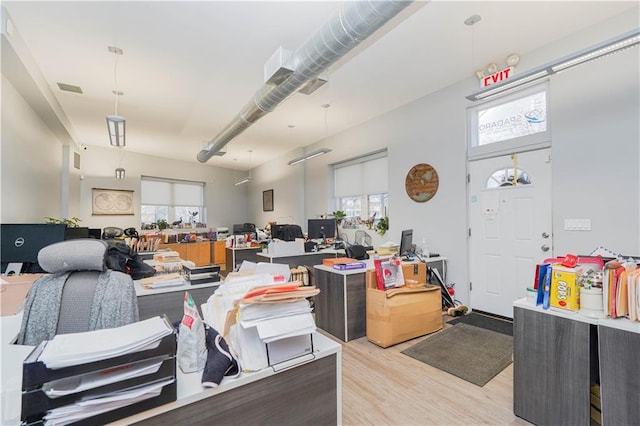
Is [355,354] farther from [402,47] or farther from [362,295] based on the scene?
[402,47]

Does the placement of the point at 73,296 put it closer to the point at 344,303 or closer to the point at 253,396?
the point at 253,396

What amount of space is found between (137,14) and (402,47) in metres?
2.88

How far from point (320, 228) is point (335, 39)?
3855mm

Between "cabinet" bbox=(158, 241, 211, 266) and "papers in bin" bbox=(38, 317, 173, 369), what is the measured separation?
7700mm

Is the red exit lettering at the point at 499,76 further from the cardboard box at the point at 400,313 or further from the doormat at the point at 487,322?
the doormat at the point at 487,322

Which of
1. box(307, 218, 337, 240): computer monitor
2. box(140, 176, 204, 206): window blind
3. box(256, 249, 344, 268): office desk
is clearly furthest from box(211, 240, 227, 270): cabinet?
box(307, 218, 337, 240): computer monitor

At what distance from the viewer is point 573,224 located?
3334 mm

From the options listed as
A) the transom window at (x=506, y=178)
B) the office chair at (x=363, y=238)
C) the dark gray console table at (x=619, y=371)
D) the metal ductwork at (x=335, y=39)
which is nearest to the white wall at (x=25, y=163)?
the metal ductwork at (x=335, y=39)

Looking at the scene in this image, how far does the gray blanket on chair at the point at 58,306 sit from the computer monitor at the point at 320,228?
4530 mm

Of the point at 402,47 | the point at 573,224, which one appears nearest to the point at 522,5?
the point at 402,47

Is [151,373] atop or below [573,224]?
below

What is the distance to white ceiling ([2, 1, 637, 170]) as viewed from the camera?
295cm

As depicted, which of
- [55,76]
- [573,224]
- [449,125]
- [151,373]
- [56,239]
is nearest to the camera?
[151,373]

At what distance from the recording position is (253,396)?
3.25 feet
